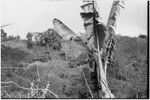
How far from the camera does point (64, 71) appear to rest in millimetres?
18547

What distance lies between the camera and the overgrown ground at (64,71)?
1154cm

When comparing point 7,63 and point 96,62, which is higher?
point 96,62

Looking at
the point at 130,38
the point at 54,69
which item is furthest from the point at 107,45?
the point at 130,38

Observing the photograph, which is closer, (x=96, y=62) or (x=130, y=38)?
(x=96, y=62)

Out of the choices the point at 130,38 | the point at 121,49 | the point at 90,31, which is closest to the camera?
the point at 90,31

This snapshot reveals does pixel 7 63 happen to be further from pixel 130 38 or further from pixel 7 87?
pixel 130 38

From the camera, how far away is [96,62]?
277 inches

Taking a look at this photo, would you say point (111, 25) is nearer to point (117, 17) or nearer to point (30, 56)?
point (117, 17)

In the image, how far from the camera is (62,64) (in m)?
20.6

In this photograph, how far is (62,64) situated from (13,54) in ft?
9.23

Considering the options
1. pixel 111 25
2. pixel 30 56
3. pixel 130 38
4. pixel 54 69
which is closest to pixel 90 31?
pixel 111 25

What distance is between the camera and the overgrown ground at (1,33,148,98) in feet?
37.9

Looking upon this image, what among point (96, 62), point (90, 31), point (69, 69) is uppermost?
point (90, 31)

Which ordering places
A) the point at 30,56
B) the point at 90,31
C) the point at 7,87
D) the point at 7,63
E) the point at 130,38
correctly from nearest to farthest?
the point at 90,31, the point at 7,87, the point at 7,63, the point at 30,56, the point at 130,38
